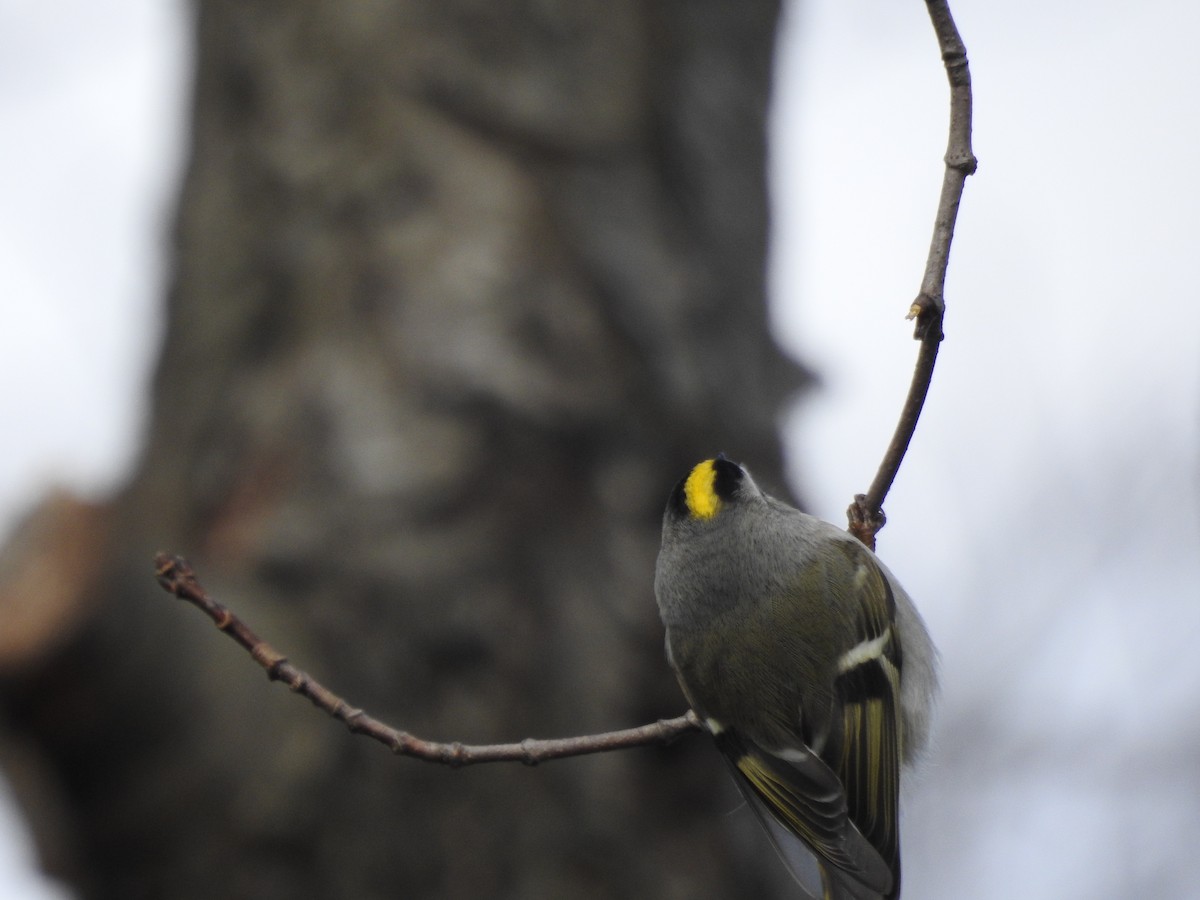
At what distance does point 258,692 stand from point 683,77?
4.82ft

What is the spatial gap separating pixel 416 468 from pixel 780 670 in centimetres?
72

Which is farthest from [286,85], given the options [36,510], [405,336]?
[36,510]

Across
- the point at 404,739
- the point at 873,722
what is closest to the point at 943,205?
the point at 404,739

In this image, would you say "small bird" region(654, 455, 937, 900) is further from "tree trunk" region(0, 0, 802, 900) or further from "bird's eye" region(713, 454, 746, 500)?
"tree trunk" region(0, 0, 802, 900)

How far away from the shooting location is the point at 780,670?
5.37 ft

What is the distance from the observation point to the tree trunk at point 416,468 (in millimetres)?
1667

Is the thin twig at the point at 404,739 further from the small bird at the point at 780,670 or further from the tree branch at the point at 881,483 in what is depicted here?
the small bird at the point at 780,670

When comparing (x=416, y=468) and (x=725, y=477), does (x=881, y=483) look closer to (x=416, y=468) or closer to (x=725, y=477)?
(x=725, y=477)

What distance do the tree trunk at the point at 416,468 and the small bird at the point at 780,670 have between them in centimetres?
37

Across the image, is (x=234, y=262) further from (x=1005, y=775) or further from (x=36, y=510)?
(x=1005, y=775)

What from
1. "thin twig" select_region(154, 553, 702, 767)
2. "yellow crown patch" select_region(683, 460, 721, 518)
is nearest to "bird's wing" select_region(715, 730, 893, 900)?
"yellow crown patch" select_region(683, 460, 721, 518)

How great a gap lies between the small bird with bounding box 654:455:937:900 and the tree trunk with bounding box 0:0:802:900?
0.37m

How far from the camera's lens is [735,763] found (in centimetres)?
167

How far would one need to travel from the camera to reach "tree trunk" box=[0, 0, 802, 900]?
1667 mm
